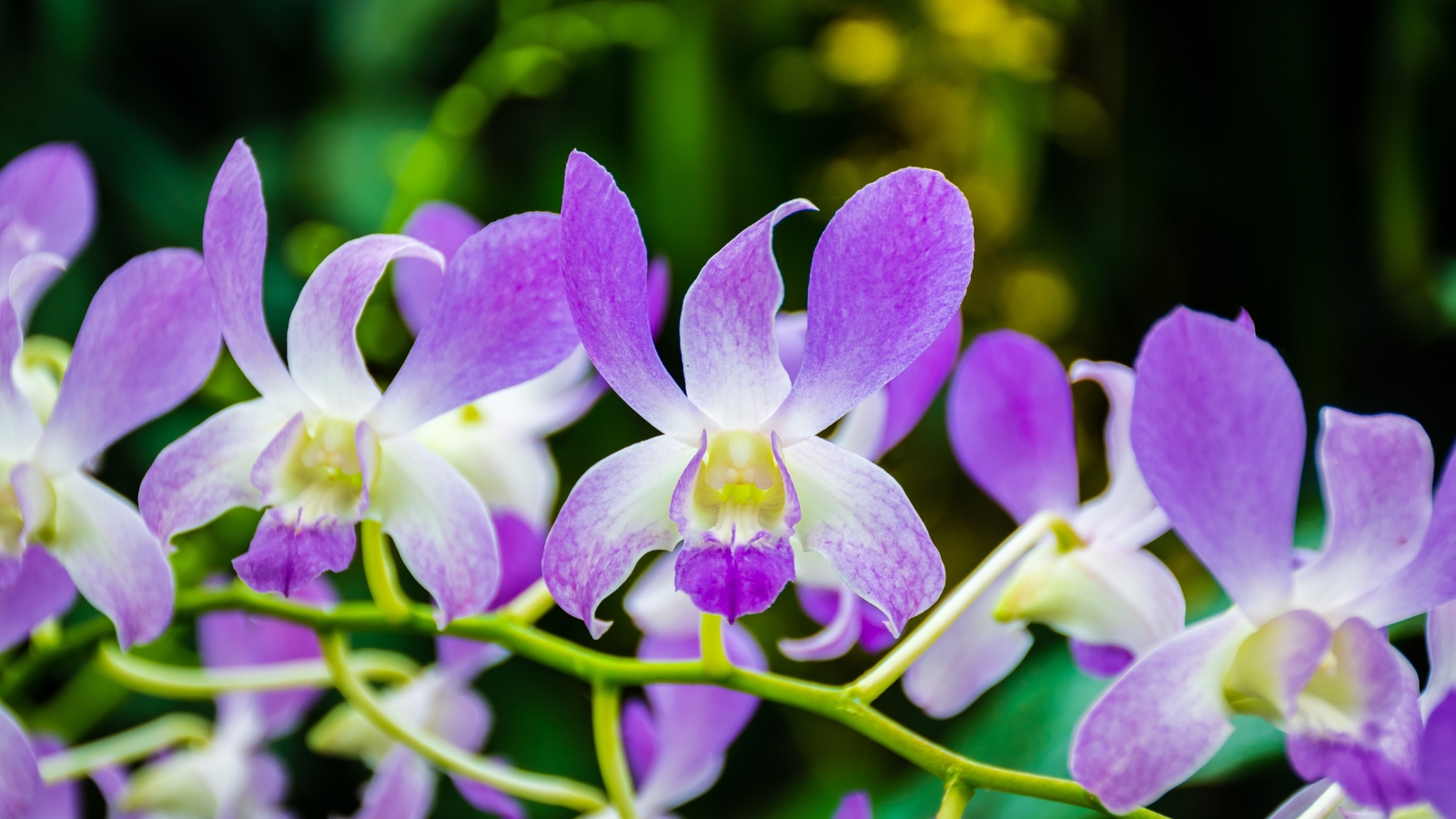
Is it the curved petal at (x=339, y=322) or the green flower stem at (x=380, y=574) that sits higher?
the curved petal at (x=339, y=322)

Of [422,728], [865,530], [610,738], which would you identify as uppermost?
[865,530]

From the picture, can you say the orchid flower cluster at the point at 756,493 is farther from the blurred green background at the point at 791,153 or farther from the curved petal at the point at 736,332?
the blurred green background at the point at 791,153

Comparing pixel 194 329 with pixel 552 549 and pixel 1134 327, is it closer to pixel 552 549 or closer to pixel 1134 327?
pixel 552 549

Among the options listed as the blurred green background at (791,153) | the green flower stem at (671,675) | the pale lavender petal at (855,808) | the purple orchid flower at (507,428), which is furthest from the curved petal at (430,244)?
the blurred green background at (791,153)

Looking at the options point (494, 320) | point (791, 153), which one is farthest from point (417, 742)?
point (791, 153)

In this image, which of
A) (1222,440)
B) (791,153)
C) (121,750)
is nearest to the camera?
(1222,440)

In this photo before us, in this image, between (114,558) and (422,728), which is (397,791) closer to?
(422,728)

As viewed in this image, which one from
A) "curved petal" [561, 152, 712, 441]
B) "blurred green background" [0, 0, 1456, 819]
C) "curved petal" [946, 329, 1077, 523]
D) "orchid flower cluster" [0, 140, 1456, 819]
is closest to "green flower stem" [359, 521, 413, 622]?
"orchid flower cluster" [0, 140, 1456, 819]
